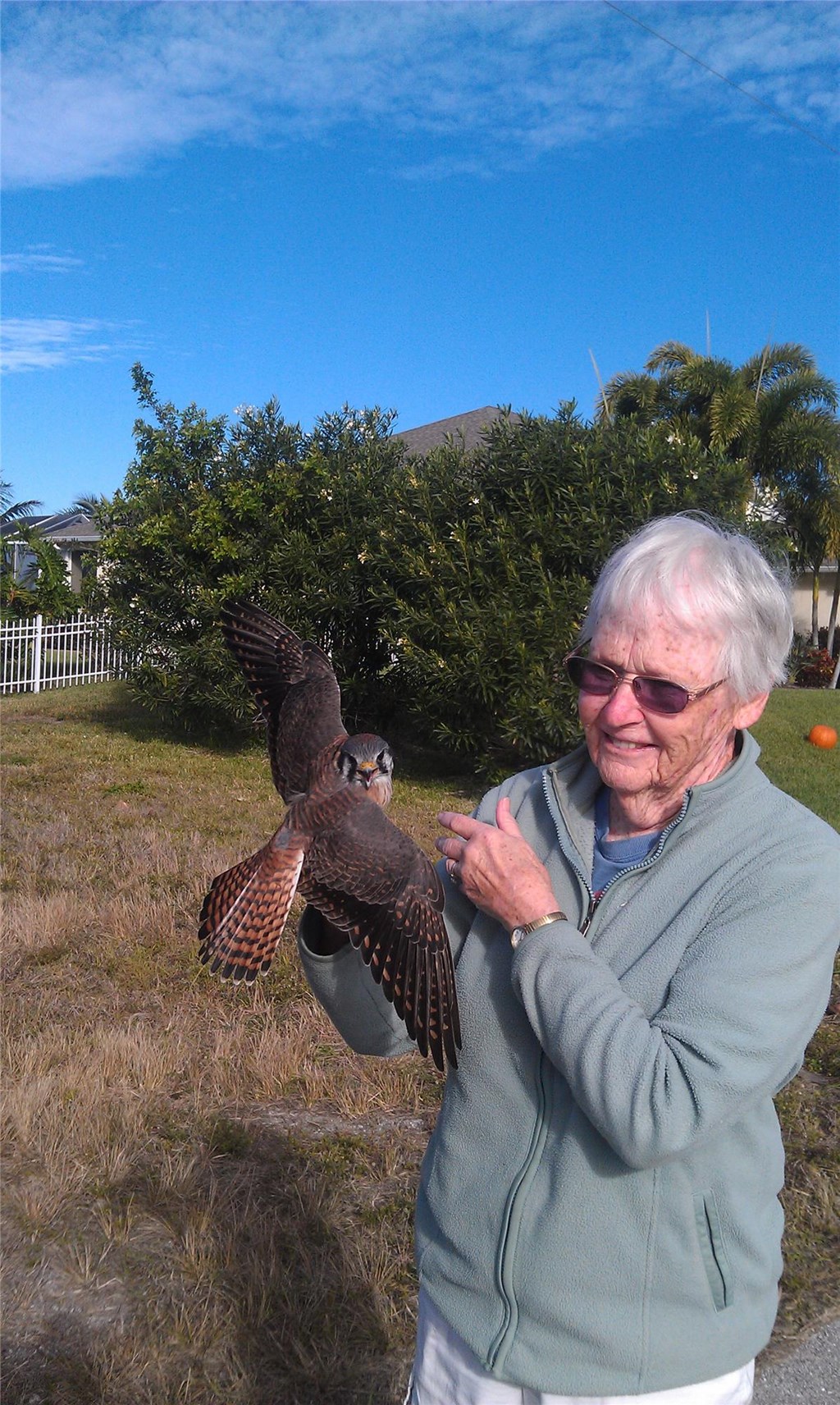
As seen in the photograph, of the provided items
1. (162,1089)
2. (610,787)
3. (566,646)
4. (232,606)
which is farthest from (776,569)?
(566,646)

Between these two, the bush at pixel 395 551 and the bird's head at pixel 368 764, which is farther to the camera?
the bush at pixel 395 551

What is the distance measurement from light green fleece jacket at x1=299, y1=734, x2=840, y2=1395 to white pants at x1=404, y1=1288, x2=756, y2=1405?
0.03m

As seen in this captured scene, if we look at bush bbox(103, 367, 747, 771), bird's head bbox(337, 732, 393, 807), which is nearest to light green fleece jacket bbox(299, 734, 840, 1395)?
bird's head bbox(337, 732, 393, 807)

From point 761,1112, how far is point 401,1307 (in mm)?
1685

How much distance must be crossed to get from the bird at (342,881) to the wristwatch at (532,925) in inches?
9.0

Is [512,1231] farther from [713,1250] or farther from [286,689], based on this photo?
[286,689]

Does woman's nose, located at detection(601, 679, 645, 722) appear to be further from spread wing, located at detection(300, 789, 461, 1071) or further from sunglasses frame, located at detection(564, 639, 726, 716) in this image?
spread wing, located at detection(300, 789, 461, 1071)

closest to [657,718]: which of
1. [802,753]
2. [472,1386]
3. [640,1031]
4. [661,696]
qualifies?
[661,696]

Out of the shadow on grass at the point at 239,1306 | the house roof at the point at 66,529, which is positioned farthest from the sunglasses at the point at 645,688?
the house roof at the point at 66,529

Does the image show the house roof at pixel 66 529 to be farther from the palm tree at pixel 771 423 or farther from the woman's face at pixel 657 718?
the woman's face at pixel 657 718

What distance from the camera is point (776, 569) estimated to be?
6.29 ft

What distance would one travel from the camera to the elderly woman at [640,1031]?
1438mm

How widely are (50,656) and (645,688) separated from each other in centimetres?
1757

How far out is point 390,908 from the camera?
1.85 m
